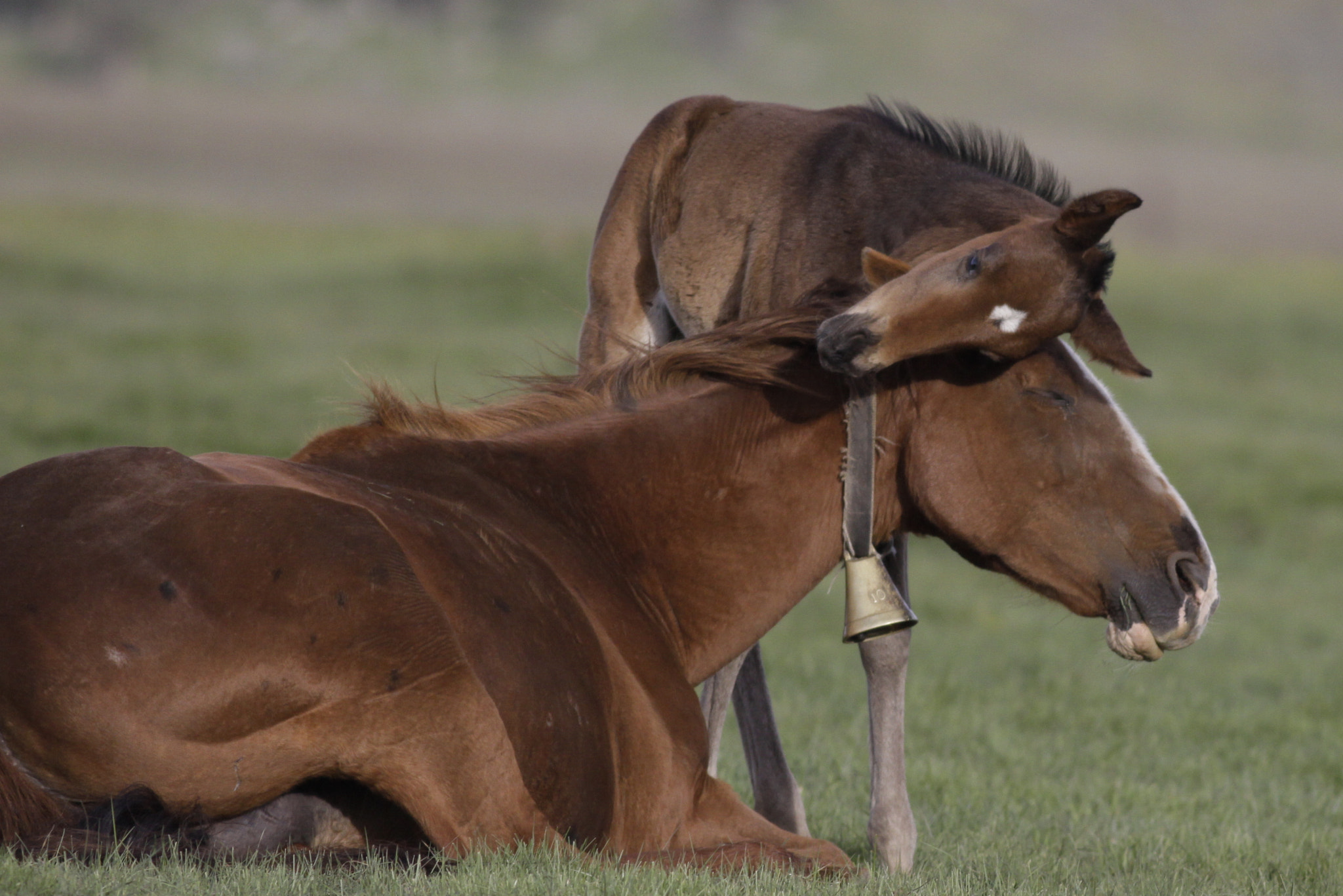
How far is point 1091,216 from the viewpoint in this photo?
356cm

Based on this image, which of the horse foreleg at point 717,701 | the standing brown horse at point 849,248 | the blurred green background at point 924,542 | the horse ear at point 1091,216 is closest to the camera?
the horse ear at point 1091,216

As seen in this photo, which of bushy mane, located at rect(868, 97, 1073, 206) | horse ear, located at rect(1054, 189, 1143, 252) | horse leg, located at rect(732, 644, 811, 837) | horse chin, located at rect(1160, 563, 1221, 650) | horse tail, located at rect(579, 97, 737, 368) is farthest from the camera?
horse tail, located at rect(579, 97, 737, 368)

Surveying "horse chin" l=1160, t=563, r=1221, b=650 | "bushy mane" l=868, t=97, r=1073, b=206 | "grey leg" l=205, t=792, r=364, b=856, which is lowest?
"grey leg" l=205, t=792, r=364, b=856

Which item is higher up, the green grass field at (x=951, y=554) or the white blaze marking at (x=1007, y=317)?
the white blaze marking at (x=1007, y=317)

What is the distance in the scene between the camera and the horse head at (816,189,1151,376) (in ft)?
11.8

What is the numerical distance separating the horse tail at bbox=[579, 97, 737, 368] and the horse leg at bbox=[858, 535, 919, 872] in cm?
151

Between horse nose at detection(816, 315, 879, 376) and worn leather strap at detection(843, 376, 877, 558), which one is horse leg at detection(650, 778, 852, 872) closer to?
worn leather strap at detection(843, 376, 877, 558)

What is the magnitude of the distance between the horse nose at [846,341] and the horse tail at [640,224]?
2.34 meters

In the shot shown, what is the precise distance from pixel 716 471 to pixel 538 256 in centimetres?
2687

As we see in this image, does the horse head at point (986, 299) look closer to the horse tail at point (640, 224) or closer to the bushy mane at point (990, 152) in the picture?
the bushy mane at point (990, 152)

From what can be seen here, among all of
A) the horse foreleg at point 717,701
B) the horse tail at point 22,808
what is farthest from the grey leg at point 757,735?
the horse tail at point 22,808

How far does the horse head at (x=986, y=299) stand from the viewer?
11.8 feet

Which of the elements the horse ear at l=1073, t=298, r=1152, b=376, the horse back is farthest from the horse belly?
the horse ear at l=1073, t=298, r=1152, b=376

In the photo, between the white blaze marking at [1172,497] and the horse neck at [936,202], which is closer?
the white blaze marking at [1172,497]
